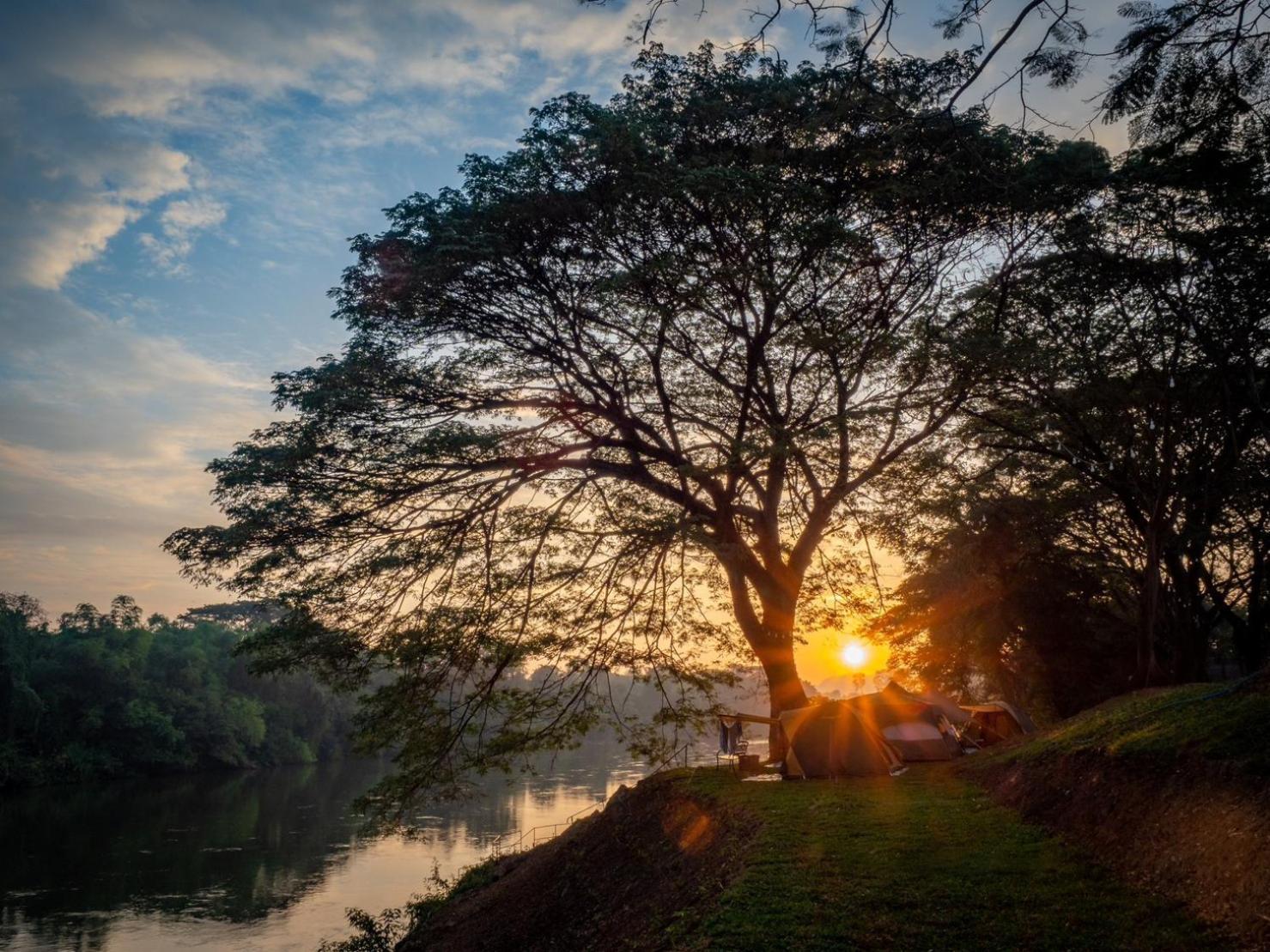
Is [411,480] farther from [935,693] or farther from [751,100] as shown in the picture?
[935,693]

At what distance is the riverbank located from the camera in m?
7.11

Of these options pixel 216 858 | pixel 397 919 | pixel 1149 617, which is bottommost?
pixel 216 858

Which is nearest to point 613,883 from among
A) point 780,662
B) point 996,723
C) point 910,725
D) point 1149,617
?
point 780,662

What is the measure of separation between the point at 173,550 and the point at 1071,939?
13992 mm

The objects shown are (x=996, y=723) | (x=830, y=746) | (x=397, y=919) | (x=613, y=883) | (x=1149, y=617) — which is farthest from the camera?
(x=397, y=919)

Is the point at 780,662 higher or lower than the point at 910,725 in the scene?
higher

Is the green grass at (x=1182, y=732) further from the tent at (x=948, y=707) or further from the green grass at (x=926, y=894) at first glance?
the tent at (x=948, y=707)

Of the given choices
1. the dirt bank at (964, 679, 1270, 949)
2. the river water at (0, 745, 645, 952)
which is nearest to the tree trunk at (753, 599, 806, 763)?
the dirt bank at (964, 679, 1270, 949)

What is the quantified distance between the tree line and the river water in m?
3.84

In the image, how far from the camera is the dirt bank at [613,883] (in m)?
11.2

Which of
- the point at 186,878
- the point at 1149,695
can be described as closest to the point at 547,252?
the point at 1149,695

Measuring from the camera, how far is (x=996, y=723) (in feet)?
76.0

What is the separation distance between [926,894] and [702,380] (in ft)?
38.9

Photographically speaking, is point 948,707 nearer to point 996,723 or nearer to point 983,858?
point 996,723
